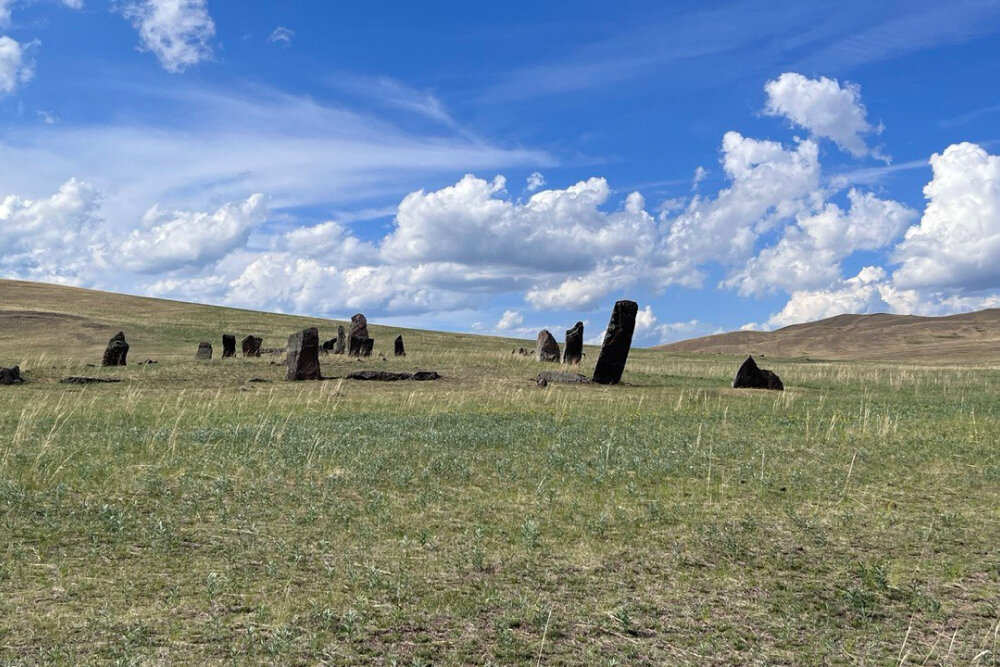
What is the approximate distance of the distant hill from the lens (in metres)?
102

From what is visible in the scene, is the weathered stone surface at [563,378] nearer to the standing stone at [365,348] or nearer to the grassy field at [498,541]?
the grassy field at [498,541]

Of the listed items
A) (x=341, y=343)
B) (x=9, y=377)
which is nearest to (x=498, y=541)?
(x=9, y=377)

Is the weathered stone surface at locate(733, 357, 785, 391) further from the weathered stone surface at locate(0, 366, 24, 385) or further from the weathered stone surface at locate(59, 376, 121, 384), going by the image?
the weathered stone surface at locate(0, 366, 24, 385)

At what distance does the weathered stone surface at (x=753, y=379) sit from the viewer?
30078mm

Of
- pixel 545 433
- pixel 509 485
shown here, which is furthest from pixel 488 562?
pixel 545 433

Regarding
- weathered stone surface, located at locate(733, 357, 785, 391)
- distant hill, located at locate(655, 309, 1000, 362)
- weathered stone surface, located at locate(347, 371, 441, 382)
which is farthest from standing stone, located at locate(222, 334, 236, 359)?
distant hill, located at locate(655, 309, 1000, 362)

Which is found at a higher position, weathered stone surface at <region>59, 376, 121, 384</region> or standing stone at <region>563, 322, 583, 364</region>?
standing stone at <region>563, 322, 583, 364</region>

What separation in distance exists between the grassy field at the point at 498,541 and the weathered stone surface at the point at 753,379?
10.2 m

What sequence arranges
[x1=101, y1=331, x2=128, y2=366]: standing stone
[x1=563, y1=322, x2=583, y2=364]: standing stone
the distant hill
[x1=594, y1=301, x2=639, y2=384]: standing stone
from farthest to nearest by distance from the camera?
1. the distant hill
2. [x1=563, y1=322, x2=583, y2=364]: standing stone
3. [x1=101, y1=331, x2=128, y2=366]: standing stone
4. [x1=594, y1=301, x2=639, y2=384]: standing stone

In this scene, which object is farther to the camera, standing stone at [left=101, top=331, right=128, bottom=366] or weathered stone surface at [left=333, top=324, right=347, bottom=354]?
weathered stone surface at [left=333, top=324, right=347, bottom=354]

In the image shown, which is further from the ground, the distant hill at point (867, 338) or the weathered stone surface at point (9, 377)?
the distant hill at point (867, 338)

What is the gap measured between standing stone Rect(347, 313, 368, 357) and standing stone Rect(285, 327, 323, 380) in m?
9.88

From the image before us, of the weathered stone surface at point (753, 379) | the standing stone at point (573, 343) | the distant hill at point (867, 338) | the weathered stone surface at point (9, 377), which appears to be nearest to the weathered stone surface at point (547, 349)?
the standing stone at point (573, 343)

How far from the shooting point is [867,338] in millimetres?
122562
